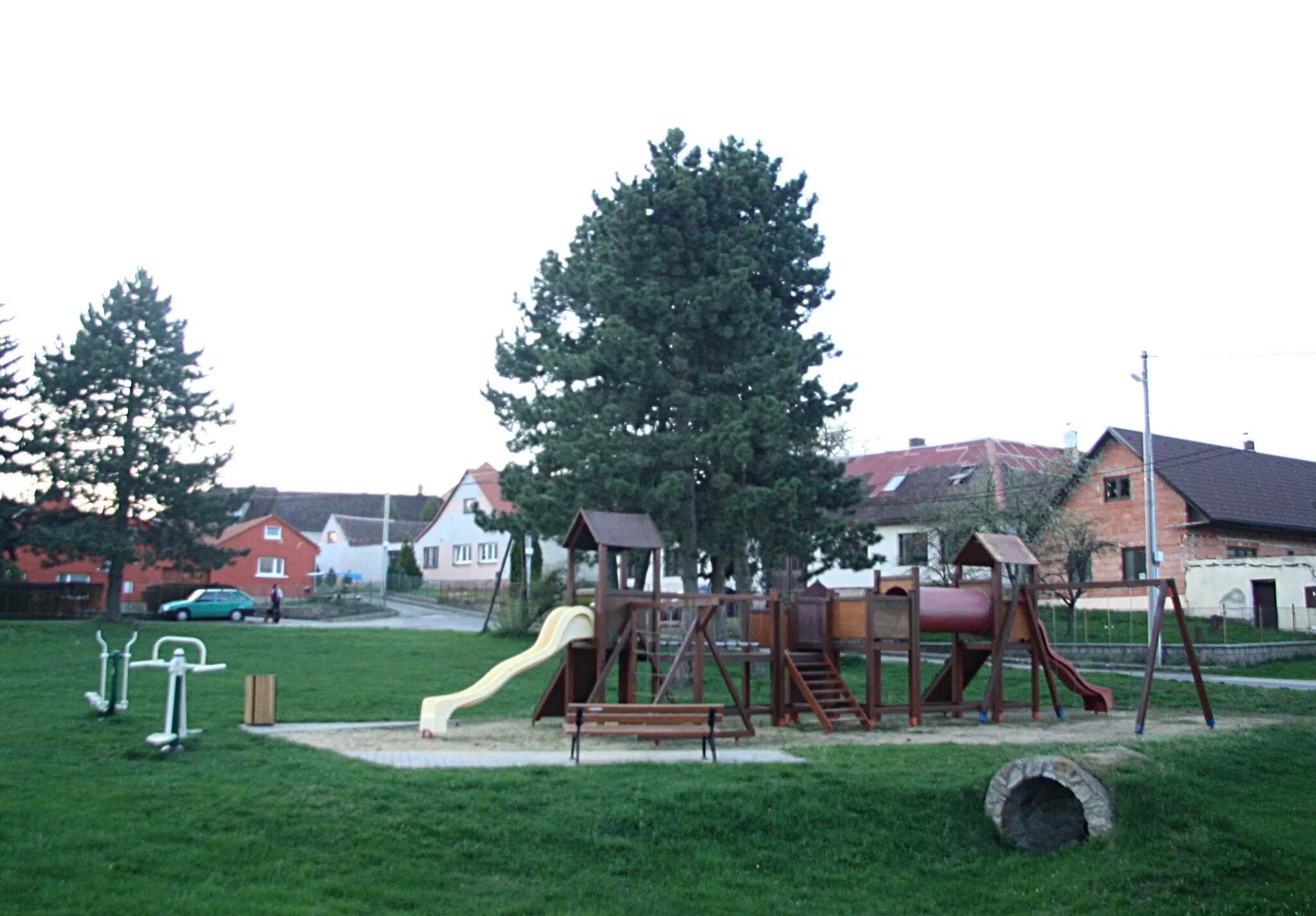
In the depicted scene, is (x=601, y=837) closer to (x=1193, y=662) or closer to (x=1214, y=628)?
(x=1193, y=662)

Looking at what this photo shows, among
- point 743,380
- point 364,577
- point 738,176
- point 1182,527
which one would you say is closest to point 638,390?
point 743,380

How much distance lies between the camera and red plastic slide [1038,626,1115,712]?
2250 centimetres

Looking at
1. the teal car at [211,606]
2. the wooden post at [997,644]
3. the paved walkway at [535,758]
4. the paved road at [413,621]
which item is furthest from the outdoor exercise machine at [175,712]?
the teal car at [211,606]

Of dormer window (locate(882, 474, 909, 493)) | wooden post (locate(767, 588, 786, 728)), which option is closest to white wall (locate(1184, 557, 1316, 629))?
dormer window (locate(882, 474, 909, 493))

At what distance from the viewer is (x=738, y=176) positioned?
2725 centimetres

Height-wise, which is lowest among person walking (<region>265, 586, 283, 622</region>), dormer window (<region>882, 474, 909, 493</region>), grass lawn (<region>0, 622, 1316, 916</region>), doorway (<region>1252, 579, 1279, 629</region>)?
grass lawn (<region>0, 622, 1316, 916</region>)

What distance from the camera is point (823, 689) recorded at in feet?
67.9

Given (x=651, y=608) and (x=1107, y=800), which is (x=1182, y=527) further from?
(x=1107, y=800)

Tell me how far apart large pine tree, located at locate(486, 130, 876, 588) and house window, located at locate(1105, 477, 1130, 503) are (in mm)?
19469

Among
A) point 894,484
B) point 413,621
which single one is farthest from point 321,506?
point 894,484

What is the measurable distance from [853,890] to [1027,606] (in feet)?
40.8

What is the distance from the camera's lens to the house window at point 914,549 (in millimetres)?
45156

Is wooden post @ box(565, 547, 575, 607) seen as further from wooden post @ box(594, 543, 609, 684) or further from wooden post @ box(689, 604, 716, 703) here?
wooden post @ box(689, 604, 716, 703)

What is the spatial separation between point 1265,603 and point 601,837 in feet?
114
